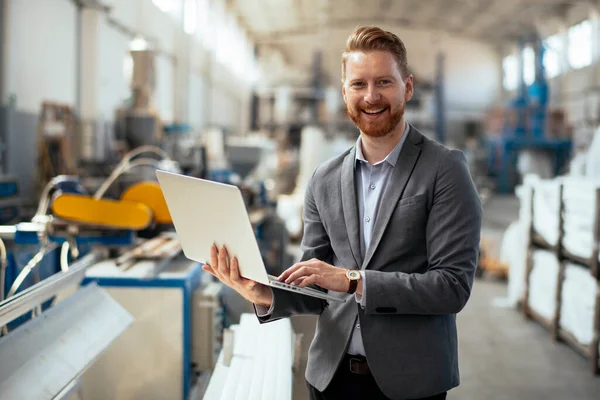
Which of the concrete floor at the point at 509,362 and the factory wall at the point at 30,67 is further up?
the factory wall at the point at 30,67

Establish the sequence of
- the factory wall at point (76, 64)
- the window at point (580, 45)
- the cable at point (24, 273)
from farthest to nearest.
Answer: the window at point (580, 45) < the factory wall at point (76, 64) < the cable at point (24, 273)

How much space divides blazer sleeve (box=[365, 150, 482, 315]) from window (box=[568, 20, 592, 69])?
1431cm

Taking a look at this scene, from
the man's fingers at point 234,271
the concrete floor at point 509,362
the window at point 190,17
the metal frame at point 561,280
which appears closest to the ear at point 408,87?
the man's fingers at point 234,271

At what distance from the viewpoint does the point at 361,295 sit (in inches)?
45.1

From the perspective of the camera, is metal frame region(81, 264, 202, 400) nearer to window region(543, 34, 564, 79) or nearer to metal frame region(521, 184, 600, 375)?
metal frame region(521, 184, 600, 375)

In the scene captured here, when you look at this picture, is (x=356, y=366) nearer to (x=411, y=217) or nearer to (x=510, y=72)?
(x=411, y=217)

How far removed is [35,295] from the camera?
1.64m

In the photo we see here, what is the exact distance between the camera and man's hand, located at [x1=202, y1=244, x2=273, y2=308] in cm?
118

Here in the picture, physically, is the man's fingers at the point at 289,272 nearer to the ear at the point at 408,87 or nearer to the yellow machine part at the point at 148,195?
the ear at the point at 408,87

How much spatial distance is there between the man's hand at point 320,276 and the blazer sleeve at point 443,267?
0.05 metres

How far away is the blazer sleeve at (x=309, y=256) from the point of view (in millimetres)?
1281

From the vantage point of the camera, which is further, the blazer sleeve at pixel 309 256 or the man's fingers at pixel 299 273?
the blazer sleeve at pixel 309 256

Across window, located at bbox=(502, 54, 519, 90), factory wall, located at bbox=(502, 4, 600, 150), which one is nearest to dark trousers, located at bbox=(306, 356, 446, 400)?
factory wall, located at bbox=(502, 4, 600, 150)

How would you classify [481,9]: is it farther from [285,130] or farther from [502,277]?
[502,277]
